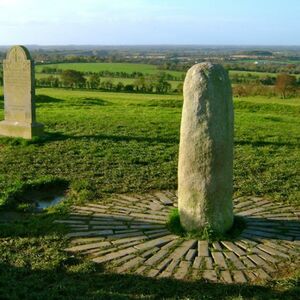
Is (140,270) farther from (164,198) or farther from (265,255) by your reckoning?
(164,198)

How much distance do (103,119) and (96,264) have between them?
11.6 m

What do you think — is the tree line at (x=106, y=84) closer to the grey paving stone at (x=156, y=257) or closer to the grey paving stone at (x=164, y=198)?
the grey paving stone at (x=164, y=198)

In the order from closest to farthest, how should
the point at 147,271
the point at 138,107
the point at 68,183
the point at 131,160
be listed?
the point at 147,271 < the point at 68,183 < the point at 131,160 < the point at 138,107

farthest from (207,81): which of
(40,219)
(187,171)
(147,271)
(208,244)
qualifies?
(40,219)

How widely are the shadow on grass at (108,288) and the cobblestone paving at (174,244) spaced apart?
0.20 metres

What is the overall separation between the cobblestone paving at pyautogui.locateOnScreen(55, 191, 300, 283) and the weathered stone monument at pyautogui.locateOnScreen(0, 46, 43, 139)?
658cm

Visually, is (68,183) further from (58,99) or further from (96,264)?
(58,99)

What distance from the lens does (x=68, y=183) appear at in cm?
843

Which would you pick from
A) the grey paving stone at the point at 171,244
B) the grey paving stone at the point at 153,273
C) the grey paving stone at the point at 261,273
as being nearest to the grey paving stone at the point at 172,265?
the grey paving stone at the point at 153,273

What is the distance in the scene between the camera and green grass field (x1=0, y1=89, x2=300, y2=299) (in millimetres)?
4457

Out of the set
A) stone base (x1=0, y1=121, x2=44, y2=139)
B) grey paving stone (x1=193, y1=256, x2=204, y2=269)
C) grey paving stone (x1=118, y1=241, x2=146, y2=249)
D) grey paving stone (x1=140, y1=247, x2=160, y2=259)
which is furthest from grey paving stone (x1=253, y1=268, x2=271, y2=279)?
stone base (x1=0, y1=121, x2=44, y2=139)

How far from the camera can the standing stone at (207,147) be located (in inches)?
220

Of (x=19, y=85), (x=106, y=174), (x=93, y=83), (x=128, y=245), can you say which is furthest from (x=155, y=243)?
(x=93, y=83)

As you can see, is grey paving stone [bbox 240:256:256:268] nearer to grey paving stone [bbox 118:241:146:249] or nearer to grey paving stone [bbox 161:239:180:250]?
grey paving stone [bbox 161:239:180:250]
